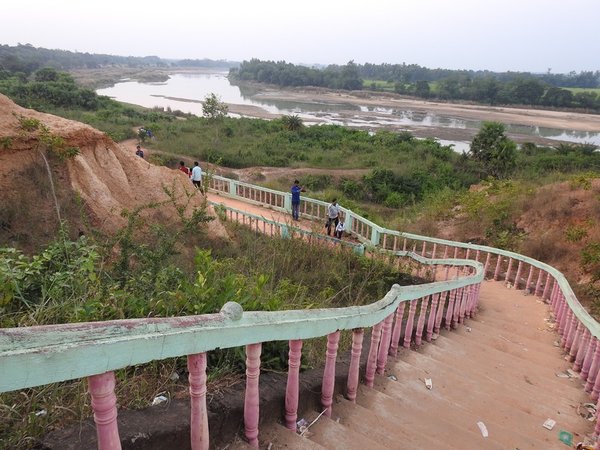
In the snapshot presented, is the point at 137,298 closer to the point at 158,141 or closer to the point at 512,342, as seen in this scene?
the point at 512,342

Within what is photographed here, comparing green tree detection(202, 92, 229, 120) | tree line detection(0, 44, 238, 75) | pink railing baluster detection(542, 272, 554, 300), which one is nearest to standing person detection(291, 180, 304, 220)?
pink railing baluster detection(542, 272, 554, 300)

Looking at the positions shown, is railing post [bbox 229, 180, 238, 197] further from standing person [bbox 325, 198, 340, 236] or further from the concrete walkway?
the concrete walkway

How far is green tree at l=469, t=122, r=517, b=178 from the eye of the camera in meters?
27.2

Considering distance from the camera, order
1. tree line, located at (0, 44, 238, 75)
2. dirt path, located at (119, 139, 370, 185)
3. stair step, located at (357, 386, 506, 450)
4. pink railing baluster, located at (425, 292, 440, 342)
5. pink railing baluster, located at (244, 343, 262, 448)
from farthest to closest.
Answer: tree line, located at (0, 44, 238, 75), dirt path, located at (119, 139, 370, 185), pink railing baluster, located at (425, 292, 440, 342), stair step, located at (357, 386, 506, 450), pink railing baluster, located at (244, 343, 262, 448)

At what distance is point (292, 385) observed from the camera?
2.39m

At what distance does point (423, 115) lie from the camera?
2562 inches

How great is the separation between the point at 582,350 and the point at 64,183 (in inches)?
281

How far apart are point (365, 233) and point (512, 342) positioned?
20.3 feet

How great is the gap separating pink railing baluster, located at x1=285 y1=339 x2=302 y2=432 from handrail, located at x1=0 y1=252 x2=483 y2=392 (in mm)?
84

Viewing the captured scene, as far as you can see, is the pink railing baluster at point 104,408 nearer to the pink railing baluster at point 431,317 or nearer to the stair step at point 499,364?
the stair step at point 499,364

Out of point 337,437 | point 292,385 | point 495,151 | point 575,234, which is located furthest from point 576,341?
point 495,151

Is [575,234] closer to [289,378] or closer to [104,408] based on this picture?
[289,378]

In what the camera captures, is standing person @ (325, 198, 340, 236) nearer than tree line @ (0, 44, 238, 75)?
Yes

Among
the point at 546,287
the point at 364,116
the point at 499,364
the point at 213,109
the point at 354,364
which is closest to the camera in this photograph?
the point at 354,364
